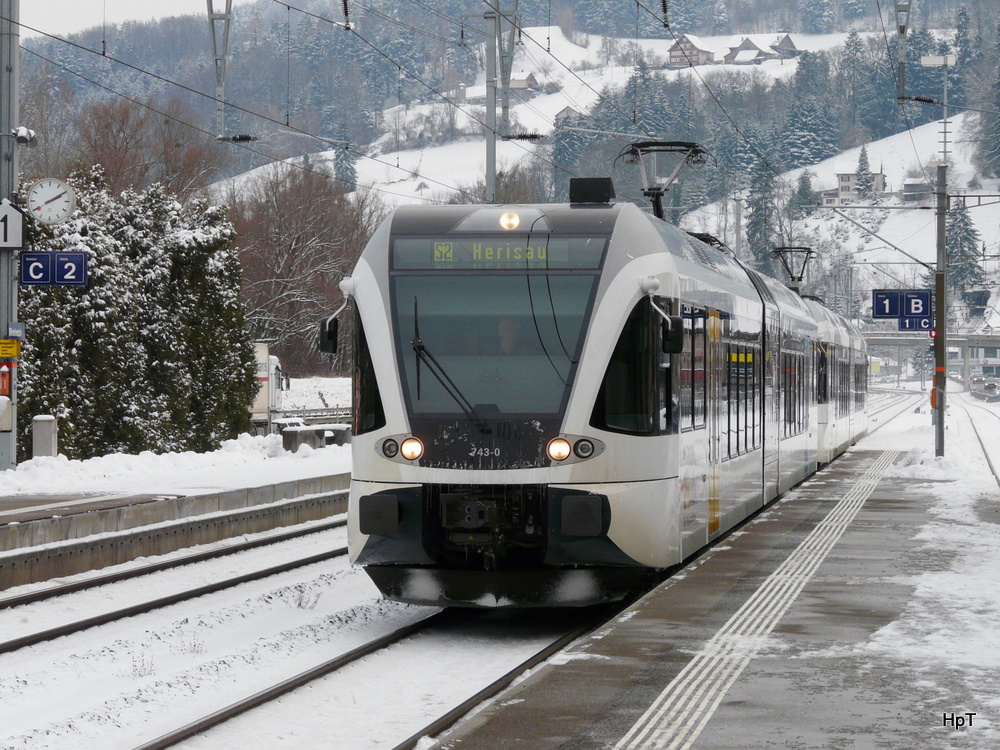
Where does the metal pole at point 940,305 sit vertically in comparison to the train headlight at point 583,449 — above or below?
above

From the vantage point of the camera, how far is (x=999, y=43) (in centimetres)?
16875

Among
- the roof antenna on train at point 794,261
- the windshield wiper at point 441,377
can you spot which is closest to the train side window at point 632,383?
the windshield wiper at point 441,377

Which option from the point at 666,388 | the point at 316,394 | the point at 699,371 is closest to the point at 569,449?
the point at 666,388

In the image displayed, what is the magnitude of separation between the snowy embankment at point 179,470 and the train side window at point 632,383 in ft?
34.7

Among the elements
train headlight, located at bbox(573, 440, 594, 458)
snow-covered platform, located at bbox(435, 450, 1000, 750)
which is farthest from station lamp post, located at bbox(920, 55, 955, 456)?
train headlight, located at bbox(573, 440, 594, 458)

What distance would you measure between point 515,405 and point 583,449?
569mm

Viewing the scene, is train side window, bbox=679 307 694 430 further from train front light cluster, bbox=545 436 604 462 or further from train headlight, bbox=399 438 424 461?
train headlight, bbox=399 438 424 461

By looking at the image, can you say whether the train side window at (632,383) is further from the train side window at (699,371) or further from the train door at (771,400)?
the train door at (771,400)

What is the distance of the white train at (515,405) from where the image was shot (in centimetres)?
1093

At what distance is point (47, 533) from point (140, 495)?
14.2 feet

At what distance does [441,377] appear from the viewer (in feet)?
36.8

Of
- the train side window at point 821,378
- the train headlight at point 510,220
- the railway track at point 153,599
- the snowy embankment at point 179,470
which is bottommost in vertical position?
the railway track at point 153,599

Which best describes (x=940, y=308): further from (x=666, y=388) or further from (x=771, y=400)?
(x=666, y=388)

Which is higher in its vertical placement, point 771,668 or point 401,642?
point 771,668
